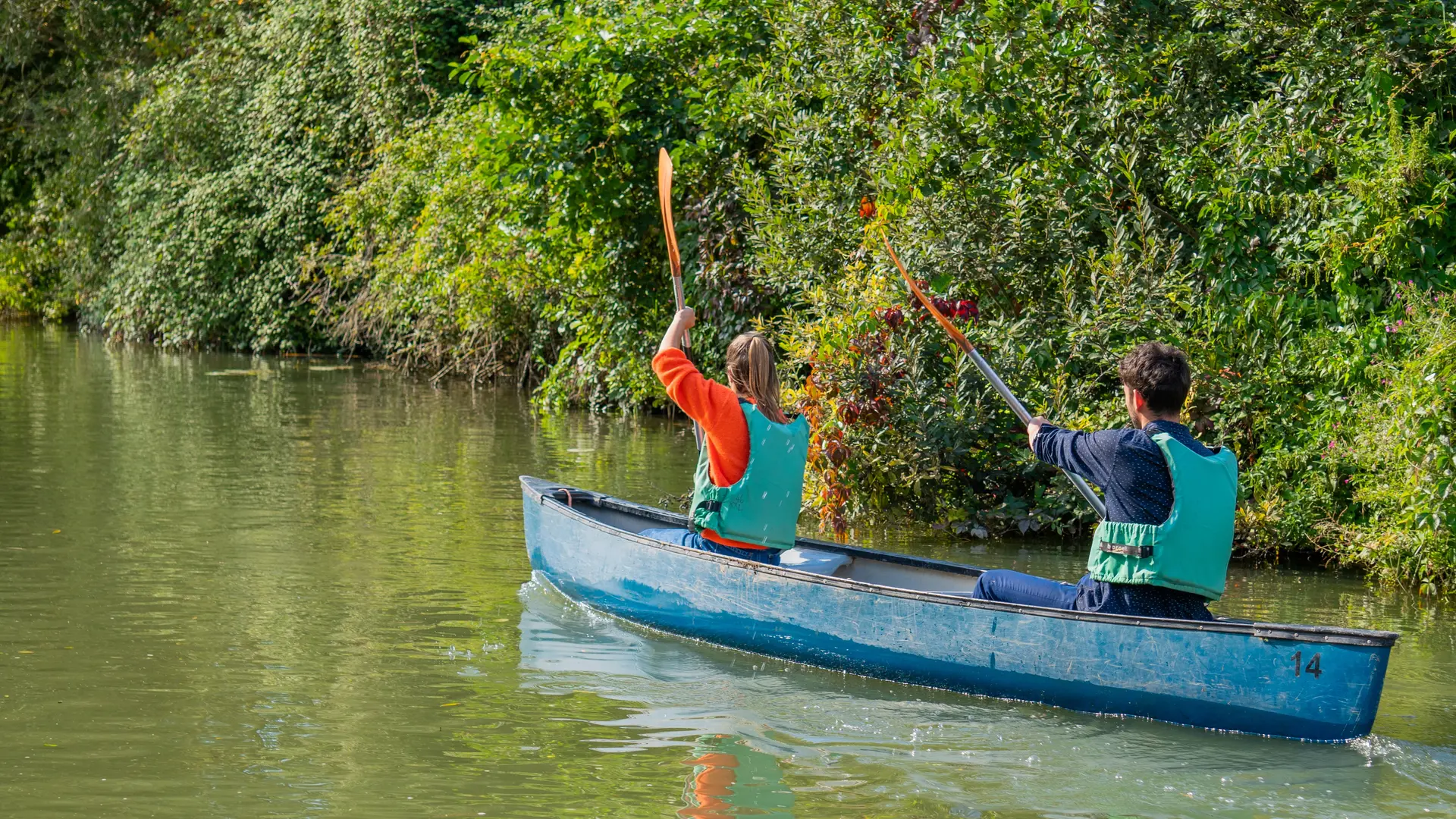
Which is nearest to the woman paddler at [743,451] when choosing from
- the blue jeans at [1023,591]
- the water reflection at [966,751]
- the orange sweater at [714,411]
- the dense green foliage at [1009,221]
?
the orange sweater at [714,411]

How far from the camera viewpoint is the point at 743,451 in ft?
23.2

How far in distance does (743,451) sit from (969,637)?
56.5 inches

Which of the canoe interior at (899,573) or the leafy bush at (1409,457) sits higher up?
the leafy bush at (1409,457)

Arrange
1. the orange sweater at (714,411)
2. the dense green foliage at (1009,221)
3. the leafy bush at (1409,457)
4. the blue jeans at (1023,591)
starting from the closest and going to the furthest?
the blue jeans at (1023,591)
the orange sweater at (714,411)
the leafy bush at (1409,457)
the dense green foliage at (1009,221)

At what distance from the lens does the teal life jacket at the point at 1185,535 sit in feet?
18.6

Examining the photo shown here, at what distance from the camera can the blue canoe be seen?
18.1 ft

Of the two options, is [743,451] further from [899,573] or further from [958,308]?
[958,308]

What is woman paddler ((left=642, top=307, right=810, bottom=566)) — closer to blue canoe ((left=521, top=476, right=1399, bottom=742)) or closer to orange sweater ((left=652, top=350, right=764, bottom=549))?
orange sweater ((left=652, top=350, right=764, bottom=549))

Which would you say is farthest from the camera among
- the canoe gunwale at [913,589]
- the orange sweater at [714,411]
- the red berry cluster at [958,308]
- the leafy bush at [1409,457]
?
the red berry cluster at [958,308]

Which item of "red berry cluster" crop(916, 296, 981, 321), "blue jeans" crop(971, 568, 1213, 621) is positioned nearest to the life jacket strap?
"blue jeans" crop(971, 568, 1213, 621)

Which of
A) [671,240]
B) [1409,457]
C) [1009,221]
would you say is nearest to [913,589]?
[671,240]

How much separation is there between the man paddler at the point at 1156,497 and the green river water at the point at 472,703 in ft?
1.78

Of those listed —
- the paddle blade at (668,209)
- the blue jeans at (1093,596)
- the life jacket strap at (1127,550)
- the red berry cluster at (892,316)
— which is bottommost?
the blue jeans at (1093,596)

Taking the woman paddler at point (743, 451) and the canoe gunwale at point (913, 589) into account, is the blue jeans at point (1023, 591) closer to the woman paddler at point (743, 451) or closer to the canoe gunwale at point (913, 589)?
the canoe gunwale at point (913, 589)
